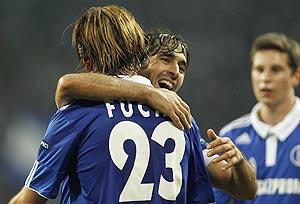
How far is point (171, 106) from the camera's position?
2.83 metres

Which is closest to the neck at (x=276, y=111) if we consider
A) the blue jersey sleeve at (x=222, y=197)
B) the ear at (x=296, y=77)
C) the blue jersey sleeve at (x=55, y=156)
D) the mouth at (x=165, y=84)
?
the ear at (x=296, y=77)

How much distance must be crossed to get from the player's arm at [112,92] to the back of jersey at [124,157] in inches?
1.3

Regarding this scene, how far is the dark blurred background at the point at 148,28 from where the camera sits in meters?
7.89

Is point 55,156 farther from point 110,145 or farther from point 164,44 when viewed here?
point 164,44

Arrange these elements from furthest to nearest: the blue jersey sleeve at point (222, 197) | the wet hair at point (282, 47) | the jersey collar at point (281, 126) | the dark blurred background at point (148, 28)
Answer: the dark blurred background at point (148, 28) < the wet hair at point (282, 47) < the jersey collar at point (281, 126) < the blue jersey sleeve at point (222, 197)

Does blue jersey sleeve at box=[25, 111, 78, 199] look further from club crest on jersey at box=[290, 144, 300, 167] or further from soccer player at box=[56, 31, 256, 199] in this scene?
club crest on jersey at box=[290, 144, 300, 167]

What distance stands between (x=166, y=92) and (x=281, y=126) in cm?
262

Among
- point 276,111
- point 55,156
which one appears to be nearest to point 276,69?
point 276,111

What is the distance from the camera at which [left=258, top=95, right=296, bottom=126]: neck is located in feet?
17.9

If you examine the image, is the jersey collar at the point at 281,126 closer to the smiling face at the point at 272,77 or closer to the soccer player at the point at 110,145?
the smiling face at the point at 272,77

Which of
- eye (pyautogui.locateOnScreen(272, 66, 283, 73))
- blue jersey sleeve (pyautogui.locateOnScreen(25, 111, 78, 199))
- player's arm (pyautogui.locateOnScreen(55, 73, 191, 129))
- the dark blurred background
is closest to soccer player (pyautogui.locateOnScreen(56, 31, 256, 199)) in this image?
player's arm (pyautogui.locateOnScreen(55, 73, 191, 129))

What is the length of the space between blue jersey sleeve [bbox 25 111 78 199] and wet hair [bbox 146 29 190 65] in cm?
45

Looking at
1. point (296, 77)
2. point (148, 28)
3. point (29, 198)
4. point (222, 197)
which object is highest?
point (148, 28)

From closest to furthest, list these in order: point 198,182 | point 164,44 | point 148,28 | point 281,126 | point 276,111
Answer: point 198,182, point 164,44, point 281,126, point 276,111, point 148,28
